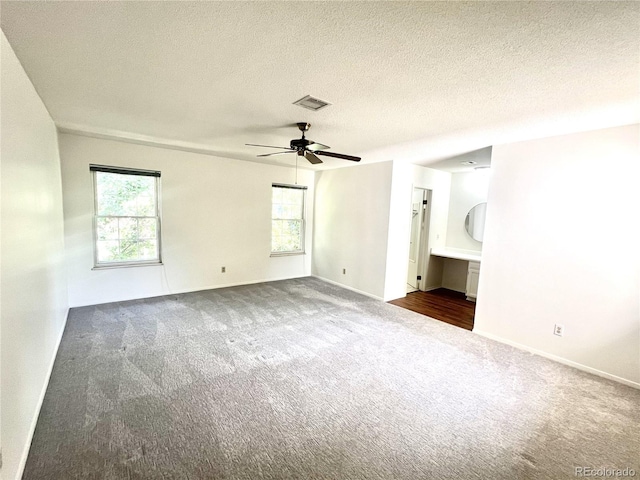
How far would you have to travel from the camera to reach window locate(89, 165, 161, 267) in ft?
13.6

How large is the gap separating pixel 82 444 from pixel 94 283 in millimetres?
3072

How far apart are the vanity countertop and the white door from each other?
0.34 metres

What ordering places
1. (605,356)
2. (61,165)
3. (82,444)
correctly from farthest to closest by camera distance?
1. (61,165)
2. (605,356)
3. (82,444)

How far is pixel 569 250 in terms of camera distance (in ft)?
9.61

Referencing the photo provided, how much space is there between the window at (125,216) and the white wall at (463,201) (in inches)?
210

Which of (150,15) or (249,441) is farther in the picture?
(249,441)

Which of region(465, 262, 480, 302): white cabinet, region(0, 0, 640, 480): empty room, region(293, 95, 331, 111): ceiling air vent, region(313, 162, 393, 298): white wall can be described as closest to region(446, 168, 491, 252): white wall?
region(465, 262, 480, 302): white cabinet

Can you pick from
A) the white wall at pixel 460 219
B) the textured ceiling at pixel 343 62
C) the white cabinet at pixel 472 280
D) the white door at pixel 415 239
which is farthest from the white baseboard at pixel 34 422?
the white wall at pixel 460 219

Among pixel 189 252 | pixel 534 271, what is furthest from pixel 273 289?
pixel 534 271

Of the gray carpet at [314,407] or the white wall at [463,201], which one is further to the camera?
the white wall at [463,201]

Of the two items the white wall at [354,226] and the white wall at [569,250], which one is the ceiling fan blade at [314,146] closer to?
the white wall at [354,226]

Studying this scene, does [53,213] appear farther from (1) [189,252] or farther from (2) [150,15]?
(2) [150,15]

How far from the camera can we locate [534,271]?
3.18m

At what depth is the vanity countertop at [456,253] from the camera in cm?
505
